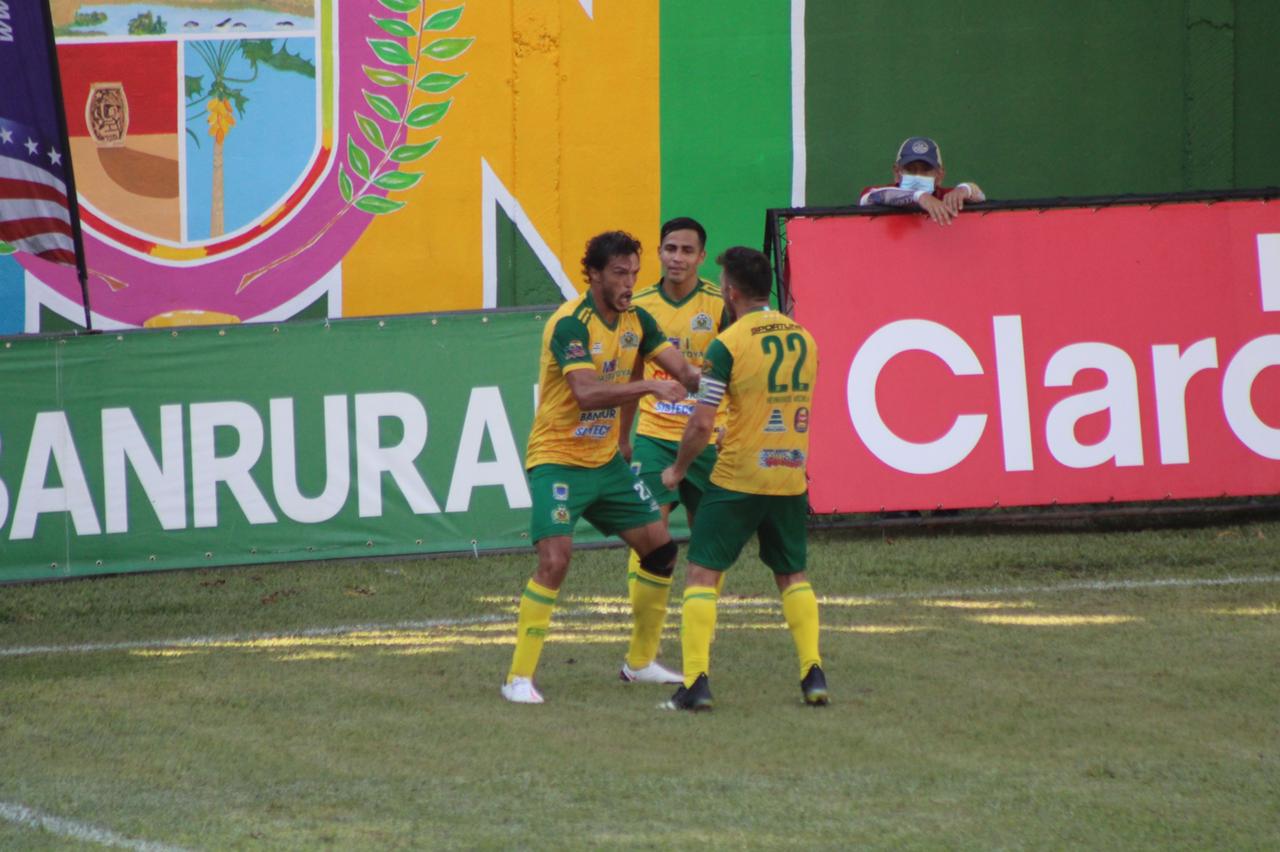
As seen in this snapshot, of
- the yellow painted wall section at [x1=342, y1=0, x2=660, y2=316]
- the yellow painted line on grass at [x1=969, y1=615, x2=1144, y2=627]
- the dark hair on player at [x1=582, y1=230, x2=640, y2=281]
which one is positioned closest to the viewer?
the dark hair on player at [x1=582, y1=230, x2=640, y2=281]

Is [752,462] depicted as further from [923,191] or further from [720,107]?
[720,107]

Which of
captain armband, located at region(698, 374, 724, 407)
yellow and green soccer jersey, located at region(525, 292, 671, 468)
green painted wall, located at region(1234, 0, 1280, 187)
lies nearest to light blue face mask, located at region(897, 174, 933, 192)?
green painted wall, located at region(1234, 0, 1280, 187)

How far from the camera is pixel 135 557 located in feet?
38.2

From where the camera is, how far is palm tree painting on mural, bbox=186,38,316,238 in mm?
14578

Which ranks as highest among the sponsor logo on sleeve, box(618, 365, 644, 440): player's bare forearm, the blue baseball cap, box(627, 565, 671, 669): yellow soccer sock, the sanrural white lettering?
the blue baseball cap

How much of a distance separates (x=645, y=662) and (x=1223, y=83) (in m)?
9.34

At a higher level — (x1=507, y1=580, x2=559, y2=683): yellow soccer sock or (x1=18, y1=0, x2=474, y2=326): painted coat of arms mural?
(x1=18, y1=0, x2=474, y2=326): painted coat of arms mural

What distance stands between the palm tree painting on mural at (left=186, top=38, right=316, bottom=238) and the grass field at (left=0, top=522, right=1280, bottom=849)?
424cm

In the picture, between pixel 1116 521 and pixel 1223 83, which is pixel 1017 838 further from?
pixel 1223 83

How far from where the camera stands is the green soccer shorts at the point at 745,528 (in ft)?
25.0

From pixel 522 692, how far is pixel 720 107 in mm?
8184

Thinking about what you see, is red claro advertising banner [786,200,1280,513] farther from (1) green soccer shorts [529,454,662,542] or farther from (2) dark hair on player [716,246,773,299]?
(2) dark hair on player [716,246,773,299]

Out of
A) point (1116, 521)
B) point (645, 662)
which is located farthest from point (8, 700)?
point (1116, 521)

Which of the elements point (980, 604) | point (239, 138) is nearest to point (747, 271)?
point (980, 604)
